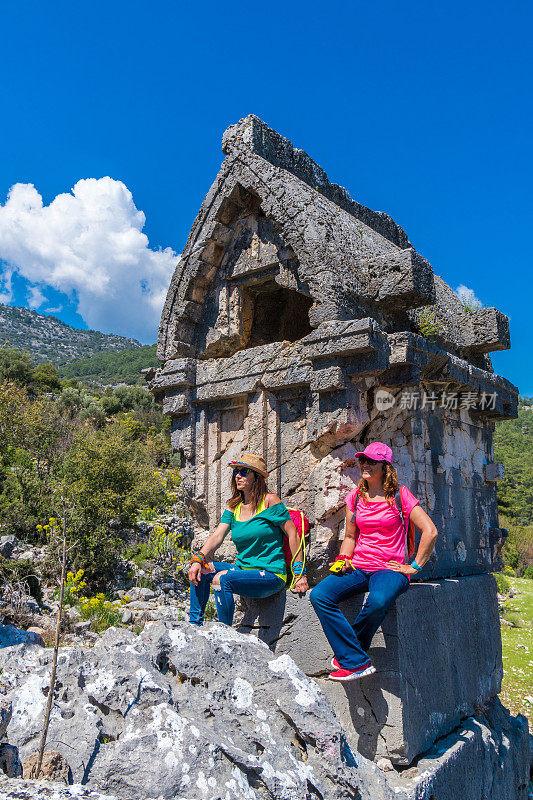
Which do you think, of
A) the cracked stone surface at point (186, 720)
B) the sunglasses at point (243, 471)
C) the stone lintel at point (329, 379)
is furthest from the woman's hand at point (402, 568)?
the stone lintel at point (329, 379)

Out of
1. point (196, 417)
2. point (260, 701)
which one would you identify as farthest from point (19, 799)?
point (196, 417)

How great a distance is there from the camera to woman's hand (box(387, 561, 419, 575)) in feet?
13.3

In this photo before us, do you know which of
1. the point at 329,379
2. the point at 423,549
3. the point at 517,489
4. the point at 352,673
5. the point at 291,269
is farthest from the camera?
the point at 517,489

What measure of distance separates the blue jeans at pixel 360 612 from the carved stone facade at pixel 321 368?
39 cm

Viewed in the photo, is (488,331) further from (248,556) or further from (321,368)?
(248,556)

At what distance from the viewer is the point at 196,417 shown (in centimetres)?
657

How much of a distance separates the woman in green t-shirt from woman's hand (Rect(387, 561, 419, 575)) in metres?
0.73

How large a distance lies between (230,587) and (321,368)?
192cm

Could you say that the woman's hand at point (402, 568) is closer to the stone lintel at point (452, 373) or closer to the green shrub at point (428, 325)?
the stone lintel at point (452, 373)

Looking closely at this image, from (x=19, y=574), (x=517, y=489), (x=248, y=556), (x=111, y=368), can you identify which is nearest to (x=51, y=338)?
(x=111, y=368)

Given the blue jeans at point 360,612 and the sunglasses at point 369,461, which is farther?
the sunglasses at point 369,461

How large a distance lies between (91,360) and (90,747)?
7572 centimetres

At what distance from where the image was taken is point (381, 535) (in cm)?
426

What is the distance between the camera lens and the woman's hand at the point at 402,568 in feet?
13.3
